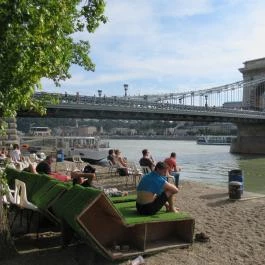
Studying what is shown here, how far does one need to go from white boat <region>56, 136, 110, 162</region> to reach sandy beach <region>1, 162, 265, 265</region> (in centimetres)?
2548

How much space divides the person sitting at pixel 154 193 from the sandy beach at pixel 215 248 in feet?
2.03

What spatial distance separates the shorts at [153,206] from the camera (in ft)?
21.7

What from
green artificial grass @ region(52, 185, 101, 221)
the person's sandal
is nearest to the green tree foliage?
green artificial grass @ region(52, 185, 101, 221)

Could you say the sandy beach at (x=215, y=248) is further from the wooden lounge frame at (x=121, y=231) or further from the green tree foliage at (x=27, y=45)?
the green tree foliage at (x=27, y=45)

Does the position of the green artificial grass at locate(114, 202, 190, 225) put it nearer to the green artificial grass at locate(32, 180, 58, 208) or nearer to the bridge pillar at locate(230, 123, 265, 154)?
the green artificial grass at locate(32, 180, 58, 208)

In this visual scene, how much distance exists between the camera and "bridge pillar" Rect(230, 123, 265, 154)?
206ft

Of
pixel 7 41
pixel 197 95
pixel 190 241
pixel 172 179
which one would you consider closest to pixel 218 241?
pixel 190 241

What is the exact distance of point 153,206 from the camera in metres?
6.68

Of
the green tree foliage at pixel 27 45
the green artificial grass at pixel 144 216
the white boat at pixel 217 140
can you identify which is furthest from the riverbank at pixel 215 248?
the white boat at pixel 217 140

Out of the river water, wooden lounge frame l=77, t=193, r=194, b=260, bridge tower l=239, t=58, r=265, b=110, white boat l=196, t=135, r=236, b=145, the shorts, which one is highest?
bridge tower l=239, t=58, r=265, b=110

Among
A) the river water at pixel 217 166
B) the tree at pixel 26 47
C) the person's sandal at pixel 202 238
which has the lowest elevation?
the river water at pixel 217 166

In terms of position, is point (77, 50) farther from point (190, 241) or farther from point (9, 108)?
point (190, 241)

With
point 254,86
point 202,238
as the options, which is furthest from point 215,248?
point 254,86

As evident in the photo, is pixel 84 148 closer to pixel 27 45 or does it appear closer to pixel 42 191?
pixel 42 191
